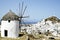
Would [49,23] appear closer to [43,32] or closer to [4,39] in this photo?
[43,32]

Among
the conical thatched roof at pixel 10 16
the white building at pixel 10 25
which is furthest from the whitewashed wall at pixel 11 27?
the conical thatched roof at pixel 10 16

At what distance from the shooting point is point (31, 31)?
1467 inches

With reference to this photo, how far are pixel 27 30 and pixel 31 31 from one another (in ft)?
4.35

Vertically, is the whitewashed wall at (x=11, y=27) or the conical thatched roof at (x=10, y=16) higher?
the conical thatched roof at (x=10, y=16)

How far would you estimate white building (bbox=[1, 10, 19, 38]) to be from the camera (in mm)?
30297

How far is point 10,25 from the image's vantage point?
1192 inches

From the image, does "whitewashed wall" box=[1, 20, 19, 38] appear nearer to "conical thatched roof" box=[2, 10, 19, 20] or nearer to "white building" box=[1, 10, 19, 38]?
"white building" box=[1, 10, 19, 38]

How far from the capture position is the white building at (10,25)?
30.3 m

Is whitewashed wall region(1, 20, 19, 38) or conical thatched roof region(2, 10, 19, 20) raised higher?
conical thatched roof region(2, 10, 19, 20)

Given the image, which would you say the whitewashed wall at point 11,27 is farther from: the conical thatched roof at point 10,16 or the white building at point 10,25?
the conical thatched roof at point 10,16

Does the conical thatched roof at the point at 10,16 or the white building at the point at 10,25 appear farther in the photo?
the conical thatched roof at the point at 10,16

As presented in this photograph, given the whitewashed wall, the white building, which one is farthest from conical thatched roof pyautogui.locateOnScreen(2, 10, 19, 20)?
the whitewashed wall

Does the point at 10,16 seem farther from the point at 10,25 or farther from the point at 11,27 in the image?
the point at 11,27

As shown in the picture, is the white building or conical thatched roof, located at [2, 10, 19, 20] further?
conical thatched roof, located at [2, 10, 19, 20]
